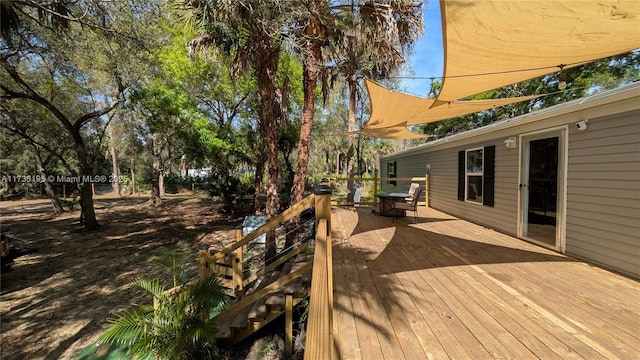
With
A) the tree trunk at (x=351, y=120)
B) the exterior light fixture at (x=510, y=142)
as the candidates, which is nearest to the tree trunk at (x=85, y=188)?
the tree trunk at (x=351, y=120)

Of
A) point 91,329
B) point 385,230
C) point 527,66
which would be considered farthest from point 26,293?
point 527,66

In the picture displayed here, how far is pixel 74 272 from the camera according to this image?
5.89m

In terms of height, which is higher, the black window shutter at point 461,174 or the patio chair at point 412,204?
the black window shutter at point 461,174

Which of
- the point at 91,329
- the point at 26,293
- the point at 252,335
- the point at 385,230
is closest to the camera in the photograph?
the point at 252,335

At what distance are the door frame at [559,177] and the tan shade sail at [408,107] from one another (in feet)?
2.60

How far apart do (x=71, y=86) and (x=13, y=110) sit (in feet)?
6.15

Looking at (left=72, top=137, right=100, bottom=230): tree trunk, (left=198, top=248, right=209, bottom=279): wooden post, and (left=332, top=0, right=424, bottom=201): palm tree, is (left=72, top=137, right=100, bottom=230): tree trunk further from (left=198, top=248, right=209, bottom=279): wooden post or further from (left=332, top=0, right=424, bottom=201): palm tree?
(left=332, top=0, right=424, bottom=201): palm tree

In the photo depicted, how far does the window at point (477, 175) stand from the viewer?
17.8 ft

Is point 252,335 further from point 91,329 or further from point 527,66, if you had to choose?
point 527,66

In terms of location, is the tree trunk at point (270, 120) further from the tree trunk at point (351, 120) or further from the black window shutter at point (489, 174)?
the black window shutter at point (489, 174)

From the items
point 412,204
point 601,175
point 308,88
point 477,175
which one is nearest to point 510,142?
point 477,175

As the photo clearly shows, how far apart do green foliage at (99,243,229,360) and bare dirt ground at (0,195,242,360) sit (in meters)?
1.71

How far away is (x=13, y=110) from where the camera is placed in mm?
8938

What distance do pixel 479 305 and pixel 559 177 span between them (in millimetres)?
2877
